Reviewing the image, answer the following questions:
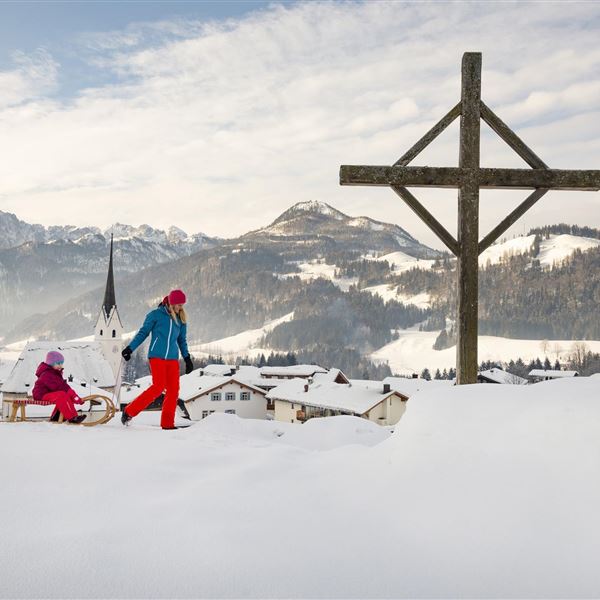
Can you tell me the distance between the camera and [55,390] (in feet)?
26.7

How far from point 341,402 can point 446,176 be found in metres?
49.4

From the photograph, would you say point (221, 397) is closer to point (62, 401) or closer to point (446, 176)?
point (62, 401)

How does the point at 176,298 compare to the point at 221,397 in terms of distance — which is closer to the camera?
the point at 176,298

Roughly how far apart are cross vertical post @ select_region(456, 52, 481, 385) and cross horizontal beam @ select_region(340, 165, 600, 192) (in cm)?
8

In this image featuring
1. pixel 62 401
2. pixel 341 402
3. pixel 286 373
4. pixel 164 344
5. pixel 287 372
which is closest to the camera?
pixel 164 344

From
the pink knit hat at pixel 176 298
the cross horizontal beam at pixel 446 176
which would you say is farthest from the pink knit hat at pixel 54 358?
the cross horizontal beam at pixel 446 176

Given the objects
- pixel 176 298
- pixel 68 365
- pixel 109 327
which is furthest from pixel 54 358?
pixel 109 327

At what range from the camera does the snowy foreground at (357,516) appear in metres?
2.69

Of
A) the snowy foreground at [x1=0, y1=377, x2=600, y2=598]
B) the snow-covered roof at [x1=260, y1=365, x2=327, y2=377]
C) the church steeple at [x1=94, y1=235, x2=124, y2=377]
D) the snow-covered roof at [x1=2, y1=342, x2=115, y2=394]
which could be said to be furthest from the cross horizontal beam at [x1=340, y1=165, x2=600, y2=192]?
the church steeple at [x1=94, y1=235, x2=124, y2=377]

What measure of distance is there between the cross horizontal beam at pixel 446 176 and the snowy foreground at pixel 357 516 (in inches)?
99.2

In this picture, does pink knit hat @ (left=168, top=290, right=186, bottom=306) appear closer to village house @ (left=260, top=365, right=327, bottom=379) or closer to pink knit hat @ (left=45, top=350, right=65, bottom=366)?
pink knit hat @ (left=45, top=350, right=65, bottom=366)

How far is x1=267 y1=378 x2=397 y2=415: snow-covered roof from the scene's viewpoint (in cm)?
5253

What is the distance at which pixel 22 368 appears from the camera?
192ft

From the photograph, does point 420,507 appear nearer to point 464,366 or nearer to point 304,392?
point 464,366
